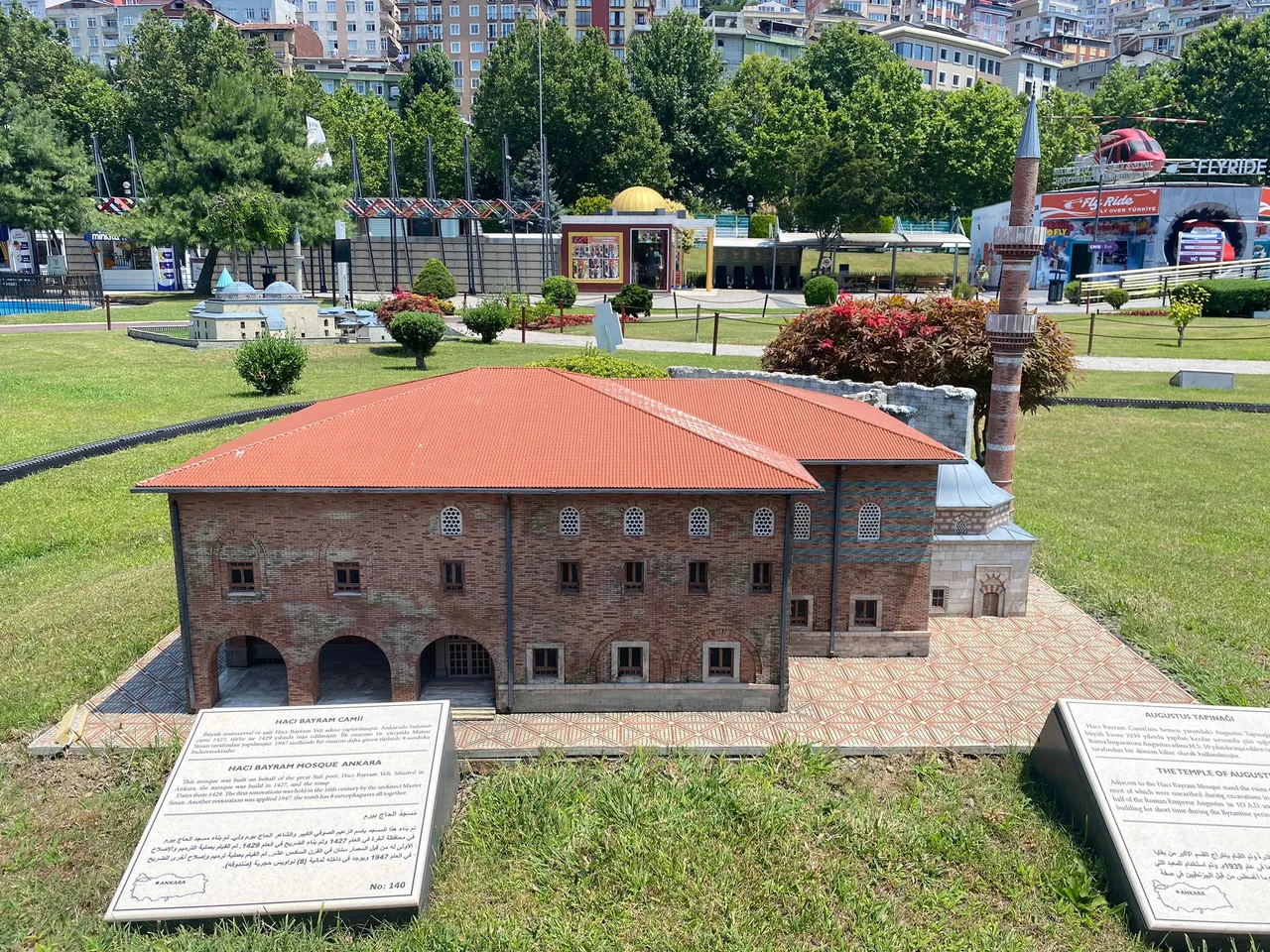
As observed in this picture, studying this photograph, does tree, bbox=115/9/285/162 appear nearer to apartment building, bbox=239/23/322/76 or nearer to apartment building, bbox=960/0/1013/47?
apartment building, bbox=239/23/322/76

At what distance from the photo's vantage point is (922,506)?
648 inches

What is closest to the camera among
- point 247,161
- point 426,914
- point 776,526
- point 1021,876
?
point 426,914

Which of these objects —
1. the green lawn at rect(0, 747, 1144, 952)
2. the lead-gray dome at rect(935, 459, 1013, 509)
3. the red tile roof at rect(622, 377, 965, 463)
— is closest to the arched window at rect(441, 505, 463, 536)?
the green lawn at rect(0, 747, 1144, 952)

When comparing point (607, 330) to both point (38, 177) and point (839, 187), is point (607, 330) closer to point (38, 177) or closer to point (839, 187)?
point (839, 187)

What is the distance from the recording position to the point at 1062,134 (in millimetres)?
84500

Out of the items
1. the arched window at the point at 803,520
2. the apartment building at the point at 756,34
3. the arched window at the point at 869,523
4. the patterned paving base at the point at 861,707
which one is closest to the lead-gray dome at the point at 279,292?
the patterned paving base at the point at 861,707

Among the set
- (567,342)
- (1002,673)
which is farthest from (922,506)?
(567,342)

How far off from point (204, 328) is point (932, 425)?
3759 cm

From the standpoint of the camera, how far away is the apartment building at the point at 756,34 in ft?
405

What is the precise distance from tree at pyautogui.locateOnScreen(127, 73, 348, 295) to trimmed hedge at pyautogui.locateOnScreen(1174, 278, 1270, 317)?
175 feet

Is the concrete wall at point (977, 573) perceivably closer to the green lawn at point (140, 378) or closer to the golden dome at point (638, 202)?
the green lawn at point (140, 378)

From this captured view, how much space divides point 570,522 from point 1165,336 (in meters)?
51.4

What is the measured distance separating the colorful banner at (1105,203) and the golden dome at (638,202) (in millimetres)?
27534

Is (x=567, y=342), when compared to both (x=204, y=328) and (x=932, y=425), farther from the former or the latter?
(x=932, y=425)
